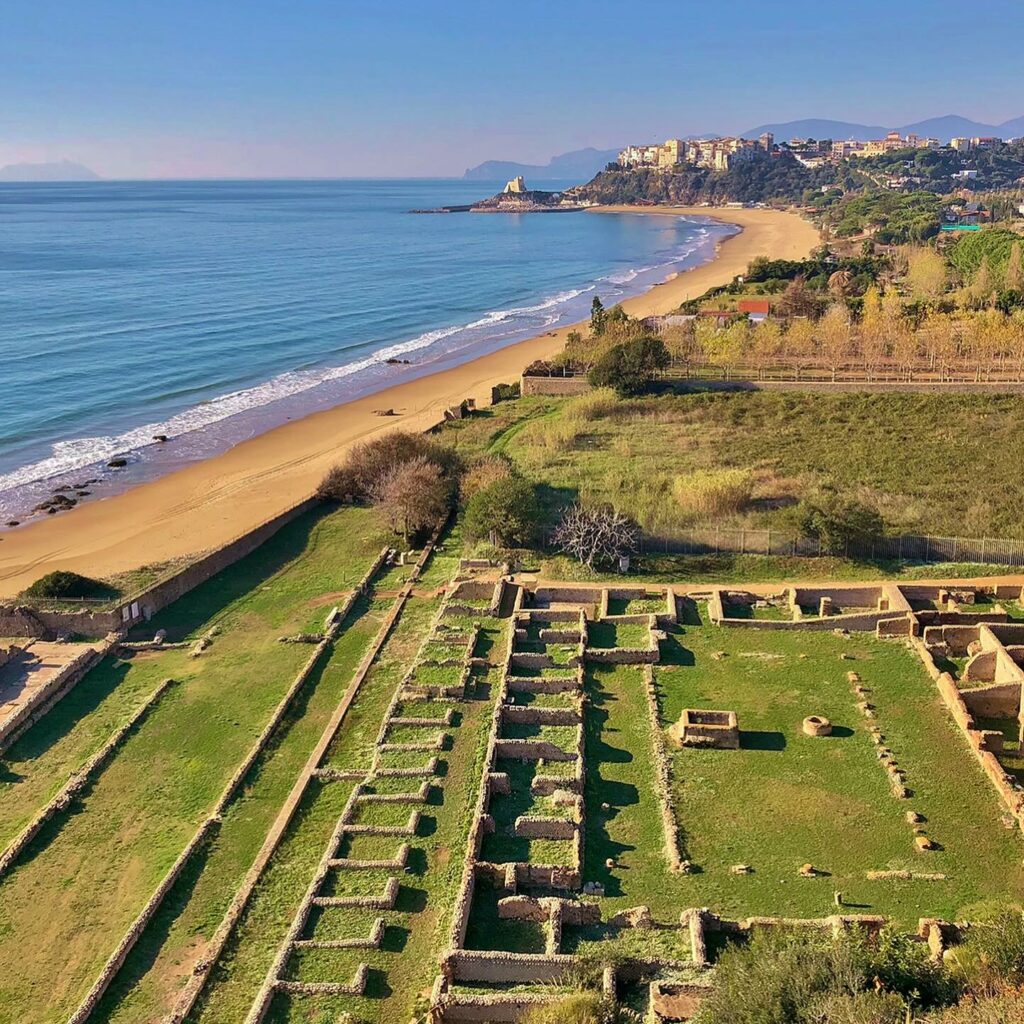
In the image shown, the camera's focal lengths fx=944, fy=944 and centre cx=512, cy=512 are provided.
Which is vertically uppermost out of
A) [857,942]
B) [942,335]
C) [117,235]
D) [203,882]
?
[117,235]

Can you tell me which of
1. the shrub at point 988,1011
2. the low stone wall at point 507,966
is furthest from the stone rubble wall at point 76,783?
the shrub at point 988,1011

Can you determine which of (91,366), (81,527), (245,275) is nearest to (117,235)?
(245,275)

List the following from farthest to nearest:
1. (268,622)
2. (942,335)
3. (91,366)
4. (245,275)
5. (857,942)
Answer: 1. (245,275)
2. (91,366)
3. (942,335)
4. (268,622)
5. (857,942)

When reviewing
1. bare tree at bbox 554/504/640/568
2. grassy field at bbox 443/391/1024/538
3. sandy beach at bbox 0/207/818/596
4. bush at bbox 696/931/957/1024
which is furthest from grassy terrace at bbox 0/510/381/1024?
grassy field at bbox 443/391/1024/538

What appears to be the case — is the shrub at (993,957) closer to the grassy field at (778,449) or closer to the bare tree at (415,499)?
the grassy field at (778,449)

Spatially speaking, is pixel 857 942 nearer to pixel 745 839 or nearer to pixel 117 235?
pixel 745 839

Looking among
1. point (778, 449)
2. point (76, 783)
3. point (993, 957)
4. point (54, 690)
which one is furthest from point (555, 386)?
point (993, 957)
